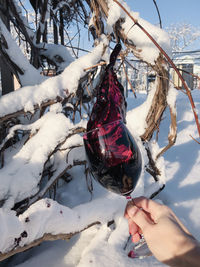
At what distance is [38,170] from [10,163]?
0.13 meters

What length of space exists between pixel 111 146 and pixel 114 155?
26 mm

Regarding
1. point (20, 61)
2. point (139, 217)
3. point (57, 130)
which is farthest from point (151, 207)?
point (20, 61)

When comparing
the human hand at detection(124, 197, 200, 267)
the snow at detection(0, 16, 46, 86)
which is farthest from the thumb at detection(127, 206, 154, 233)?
the snow at detection(0, 16, 46, 86)

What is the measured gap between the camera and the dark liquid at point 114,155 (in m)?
0.63

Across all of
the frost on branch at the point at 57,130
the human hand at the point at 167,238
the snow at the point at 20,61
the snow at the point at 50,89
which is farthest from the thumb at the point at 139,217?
the snow at the point at 20,61

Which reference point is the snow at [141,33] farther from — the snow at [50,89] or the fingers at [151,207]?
the fingers at [151,207]

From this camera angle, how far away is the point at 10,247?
2.40ft

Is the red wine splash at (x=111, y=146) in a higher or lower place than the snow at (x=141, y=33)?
lower

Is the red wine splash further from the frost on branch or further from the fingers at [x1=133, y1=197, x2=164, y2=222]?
the frost on branch

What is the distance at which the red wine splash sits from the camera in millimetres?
633

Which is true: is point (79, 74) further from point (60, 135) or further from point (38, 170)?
point (38, 170)

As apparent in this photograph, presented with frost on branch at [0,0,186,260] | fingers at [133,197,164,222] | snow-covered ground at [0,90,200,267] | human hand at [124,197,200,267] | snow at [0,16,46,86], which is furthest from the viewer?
snow at [0,16,46,86]

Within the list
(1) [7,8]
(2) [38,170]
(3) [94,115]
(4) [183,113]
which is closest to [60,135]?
(2) [38,170]

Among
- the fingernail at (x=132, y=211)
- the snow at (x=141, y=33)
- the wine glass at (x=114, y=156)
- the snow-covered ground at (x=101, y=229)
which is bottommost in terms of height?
the snow-covered ground at (x=101, y=229)
